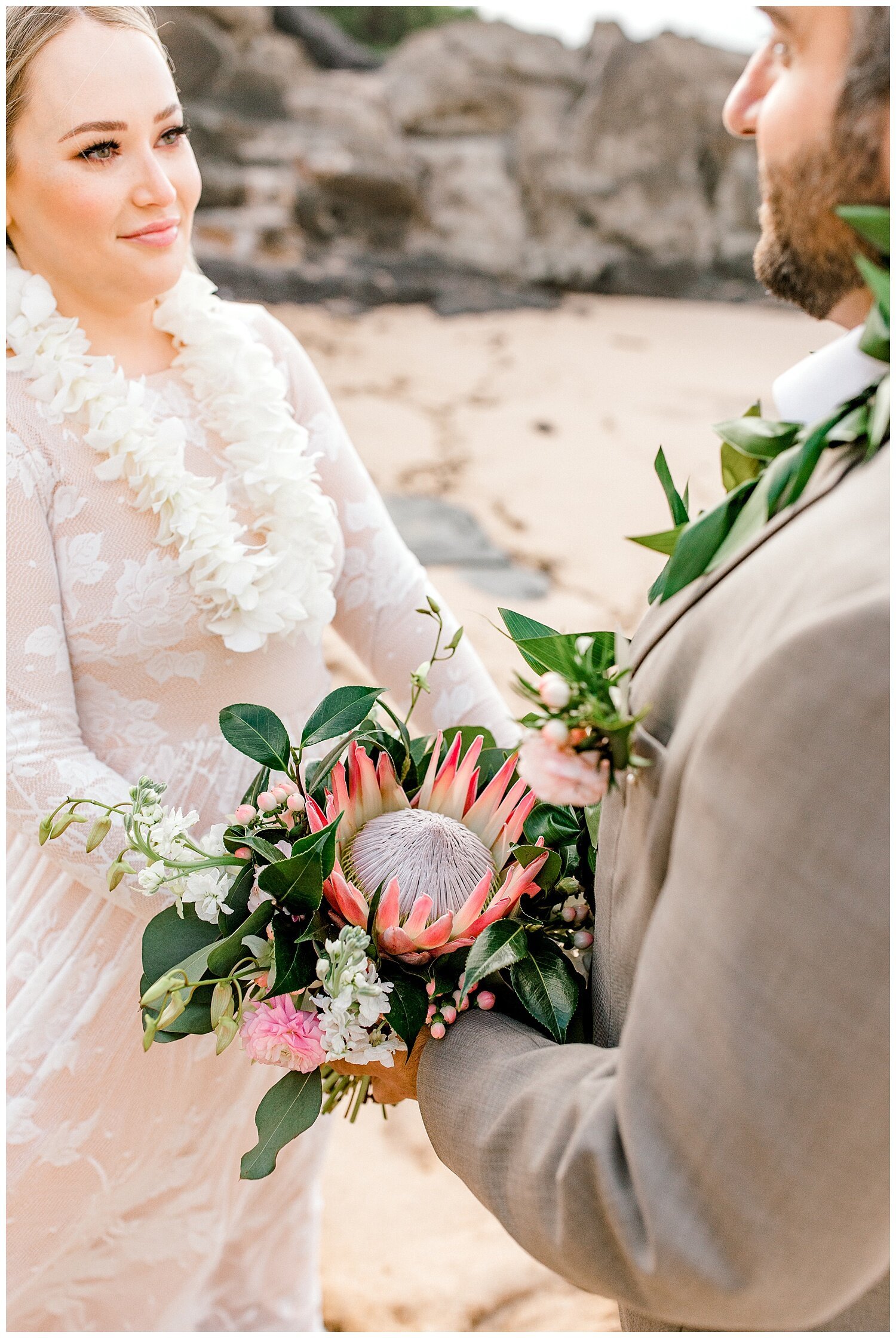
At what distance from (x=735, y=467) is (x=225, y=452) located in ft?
2.45

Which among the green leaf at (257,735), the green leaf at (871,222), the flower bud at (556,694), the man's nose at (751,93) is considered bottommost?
the green leaf at (257,735)

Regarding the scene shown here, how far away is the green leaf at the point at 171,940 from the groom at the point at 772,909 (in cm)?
37

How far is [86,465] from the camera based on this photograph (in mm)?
1299

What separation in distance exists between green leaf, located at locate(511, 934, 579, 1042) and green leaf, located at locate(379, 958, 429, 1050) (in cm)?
9

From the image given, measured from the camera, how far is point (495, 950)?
37.5 inches

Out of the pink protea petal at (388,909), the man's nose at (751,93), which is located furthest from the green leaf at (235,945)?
the man's nose at (751,93)

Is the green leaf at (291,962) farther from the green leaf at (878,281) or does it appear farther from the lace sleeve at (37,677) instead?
the green leaf at (878,281)

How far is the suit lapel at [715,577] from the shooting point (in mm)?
746

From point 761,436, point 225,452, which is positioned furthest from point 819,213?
point 225,452

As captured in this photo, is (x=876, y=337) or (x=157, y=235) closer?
(x=876, y=337)

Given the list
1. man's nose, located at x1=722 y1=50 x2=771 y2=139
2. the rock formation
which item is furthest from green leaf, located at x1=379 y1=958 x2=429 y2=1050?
the rock formation

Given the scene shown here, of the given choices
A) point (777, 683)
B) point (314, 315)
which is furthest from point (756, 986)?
point (314, 315)

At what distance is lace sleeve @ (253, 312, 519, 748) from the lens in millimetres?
1559

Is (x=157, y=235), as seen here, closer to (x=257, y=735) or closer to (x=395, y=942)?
(x=257, y=735)
